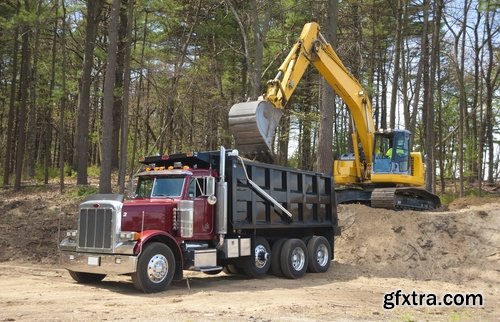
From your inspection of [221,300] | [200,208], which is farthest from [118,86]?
[221,300]

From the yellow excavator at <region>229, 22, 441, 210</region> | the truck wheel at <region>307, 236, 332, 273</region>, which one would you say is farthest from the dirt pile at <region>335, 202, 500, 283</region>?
the truck wheel at <region>307, 236, 332, 273</region>

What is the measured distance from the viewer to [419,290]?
1282cm

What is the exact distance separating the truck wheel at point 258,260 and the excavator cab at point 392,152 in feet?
23.5

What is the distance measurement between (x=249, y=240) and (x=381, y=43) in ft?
76.2

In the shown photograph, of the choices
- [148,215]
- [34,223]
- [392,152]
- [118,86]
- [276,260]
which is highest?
[118,86]

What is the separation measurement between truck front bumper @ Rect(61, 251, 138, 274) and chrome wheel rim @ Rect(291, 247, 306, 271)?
4.70m

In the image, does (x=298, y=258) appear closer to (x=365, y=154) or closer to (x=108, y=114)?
(x=365, y=154)

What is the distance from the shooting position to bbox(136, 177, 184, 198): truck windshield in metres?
11.8

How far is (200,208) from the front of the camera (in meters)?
11.9

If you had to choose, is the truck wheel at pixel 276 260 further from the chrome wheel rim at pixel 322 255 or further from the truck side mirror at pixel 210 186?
the truck side mirror at pixel 210 186

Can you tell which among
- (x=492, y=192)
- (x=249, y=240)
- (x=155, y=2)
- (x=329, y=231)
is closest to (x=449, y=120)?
(x=492, y=192)

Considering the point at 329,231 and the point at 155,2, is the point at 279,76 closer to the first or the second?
the point at 329,231

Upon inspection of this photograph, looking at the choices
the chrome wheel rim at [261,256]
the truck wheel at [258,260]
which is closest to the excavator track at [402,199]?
the truck wheel at [258,260]

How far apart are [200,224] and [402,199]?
9277mm
